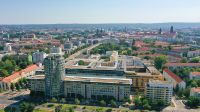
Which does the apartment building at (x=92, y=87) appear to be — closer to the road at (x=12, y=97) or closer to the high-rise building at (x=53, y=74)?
the high-rise building at (x=53, y=74)

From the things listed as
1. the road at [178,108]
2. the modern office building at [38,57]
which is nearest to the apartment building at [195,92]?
the road at [178,108]

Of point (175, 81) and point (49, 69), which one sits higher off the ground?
point (49, 69)

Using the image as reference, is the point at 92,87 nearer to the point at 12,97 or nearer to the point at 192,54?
the point at 12,97

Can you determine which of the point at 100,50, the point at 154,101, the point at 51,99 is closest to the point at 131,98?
the point at 154,101

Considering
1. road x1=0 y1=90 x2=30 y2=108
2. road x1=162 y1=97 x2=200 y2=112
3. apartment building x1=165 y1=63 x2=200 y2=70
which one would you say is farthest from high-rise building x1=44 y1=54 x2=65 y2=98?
apartment building x1=165 y1=63 x2=200 y2=70

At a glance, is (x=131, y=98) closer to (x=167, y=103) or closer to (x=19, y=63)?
(x=167, y=103)
